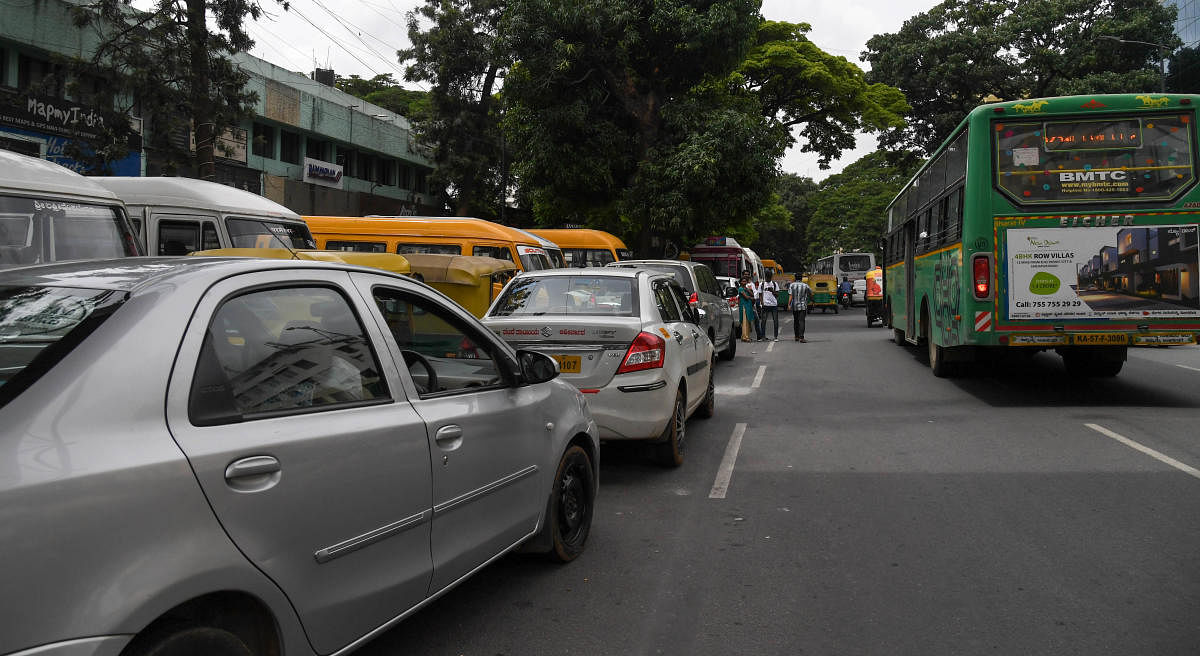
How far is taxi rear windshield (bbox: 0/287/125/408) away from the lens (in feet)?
7.25

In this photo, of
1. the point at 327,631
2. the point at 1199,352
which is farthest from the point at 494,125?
the point at 327,631

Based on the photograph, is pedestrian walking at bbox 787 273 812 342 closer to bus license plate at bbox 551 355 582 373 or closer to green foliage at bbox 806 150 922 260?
bus license plate at bbox 551 355 582 373

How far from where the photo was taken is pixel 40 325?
247 centimetres

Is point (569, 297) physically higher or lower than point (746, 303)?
lower

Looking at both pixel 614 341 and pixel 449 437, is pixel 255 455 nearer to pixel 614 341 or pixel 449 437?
pixel 449 437

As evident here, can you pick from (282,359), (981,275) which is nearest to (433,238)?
(981,275)

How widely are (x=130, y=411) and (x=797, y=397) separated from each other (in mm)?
9617

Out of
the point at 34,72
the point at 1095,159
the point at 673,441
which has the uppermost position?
the point at 34,72

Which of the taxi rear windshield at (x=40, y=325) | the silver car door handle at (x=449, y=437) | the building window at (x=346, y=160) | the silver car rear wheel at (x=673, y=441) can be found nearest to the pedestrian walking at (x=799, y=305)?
the silver car rear wheel at (x=673, y=441)

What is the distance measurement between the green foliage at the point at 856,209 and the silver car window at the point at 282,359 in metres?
61.9

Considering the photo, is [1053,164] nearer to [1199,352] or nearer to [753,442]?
[753,442]

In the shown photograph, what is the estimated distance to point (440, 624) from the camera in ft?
12.8

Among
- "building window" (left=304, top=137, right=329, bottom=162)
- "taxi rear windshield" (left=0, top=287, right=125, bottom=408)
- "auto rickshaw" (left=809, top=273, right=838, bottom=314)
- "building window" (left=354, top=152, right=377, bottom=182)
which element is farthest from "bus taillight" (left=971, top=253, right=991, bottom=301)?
"building window" (left=354, top=152, right=377, bottom=182)

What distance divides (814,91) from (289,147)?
20.7m
